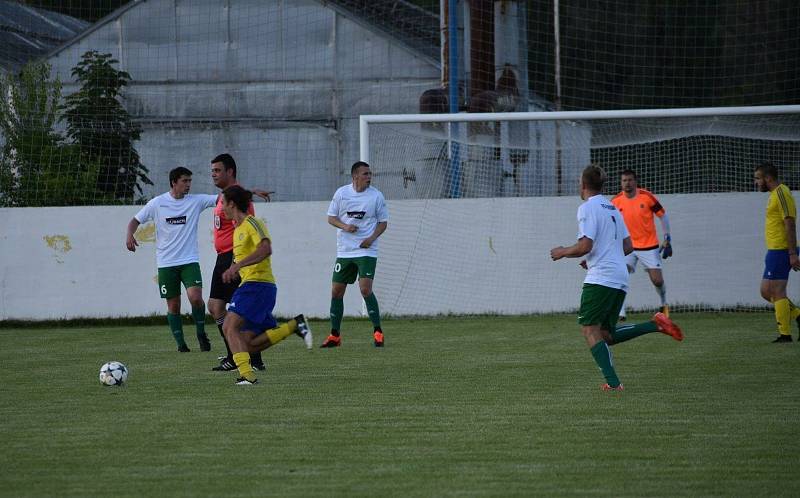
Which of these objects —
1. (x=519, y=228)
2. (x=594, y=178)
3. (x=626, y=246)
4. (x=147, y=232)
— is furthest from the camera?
(x=519, y=228)

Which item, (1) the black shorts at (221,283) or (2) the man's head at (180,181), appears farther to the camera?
(2) the man's head at (180,181)

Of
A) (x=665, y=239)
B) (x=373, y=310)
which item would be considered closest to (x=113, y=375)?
(x=373, y=310)

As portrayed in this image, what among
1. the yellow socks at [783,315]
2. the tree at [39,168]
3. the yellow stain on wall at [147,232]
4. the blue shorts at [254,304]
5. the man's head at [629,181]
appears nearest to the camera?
the blue shorts at [254,304]

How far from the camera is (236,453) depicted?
6.45 m

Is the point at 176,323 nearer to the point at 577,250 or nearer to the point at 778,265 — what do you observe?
the point at 577,250

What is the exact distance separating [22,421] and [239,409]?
5.07ft

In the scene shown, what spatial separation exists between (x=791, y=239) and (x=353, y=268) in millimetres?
5248

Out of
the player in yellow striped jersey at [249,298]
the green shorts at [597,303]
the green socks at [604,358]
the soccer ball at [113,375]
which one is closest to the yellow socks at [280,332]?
the player in yellow striped jersey at [249,298]

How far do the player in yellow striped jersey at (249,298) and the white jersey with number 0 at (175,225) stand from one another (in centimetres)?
352

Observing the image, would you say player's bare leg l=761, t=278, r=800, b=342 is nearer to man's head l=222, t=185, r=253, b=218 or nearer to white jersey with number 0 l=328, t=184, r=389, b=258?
white jersey with number 0 l=328, t=184, r=389, b=258

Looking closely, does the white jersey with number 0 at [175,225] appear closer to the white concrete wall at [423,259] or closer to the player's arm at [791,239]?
the white concrete wall at [423,259]

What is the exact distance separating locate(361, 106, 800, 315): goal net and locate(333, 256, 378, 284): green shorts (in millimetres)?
4327

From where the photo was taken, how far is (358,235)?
13664mm

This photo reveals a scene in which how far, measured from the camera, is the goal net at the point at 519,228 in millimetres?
18141
